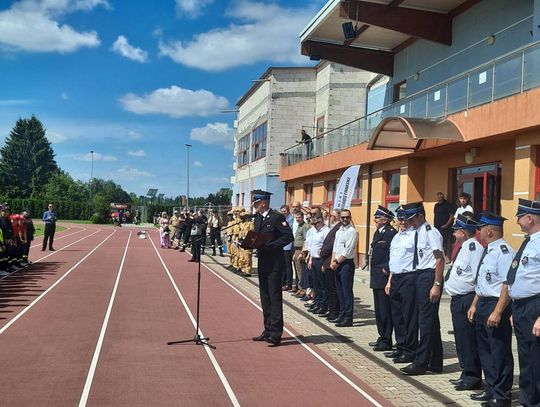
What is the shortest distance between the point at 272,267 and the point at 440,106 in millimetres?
8507

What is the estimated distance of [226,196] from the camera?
108500 mm

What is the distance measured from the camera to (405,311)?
7250 mm

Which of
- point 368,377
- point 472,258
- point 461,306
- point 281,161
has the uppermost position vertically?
point 281,161

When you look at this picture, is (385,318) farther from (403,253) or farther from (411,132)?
(411,132)

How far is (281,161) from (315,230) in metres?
19.9

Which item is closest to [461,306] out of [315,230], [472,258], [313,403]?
[472,258]

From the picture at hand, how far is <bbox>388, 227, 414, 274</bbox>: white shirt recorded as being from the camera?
7141 millimetres

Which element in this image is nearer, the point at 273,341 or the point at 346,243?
the point at 273,341

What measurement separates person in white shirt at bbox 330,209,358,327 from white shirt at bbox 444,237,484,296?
331 cm

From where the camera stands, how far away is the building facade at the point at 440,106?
11977 millimetres

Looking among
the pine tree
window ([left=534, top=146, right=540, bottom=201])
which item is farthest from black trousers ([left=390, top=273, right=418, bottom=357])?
the pine tree

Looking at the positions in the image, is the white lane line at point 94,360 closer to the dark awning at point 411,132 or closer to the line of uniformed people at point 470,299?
the line of uniformed people at point 470,299

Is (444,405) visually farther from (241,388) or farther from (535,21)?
(535,21)

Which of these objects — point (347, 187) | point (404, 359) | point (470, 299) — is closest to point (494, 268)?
point (470, 299)
